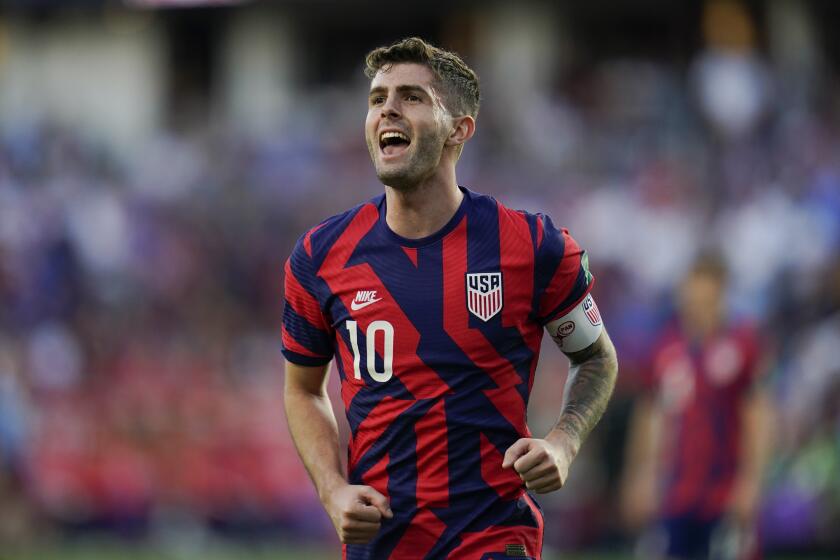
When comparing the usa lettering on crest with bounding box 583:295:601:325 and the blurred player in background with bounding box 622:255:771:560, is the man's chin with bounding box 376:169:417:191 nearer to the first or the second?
the usa lettering on crest with bounding box 583:295:601:325

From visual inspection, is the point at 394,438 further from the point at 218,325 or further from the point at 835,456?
the point at 218,325

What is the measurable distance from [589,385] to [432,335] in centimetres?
63

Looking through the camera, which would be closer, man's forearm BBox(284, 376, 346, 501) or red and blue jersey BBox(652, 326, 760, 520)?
man's forearm BBox(284, 376, 346, 501)

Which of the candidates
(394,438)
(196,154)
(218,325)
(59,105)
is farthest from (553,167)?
(394,438)

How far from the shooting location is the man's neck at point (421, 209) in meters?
4.54

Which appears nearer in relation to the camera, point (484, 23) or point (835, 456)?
point (835, 456)

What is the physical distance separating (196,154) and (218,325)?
311 cm

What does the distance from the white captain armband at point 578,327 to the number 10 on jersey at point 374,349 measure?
54cm

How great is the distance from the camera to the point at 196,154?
17016 mm

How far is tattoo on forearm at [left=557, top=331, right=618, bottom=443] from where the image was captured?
4.57m

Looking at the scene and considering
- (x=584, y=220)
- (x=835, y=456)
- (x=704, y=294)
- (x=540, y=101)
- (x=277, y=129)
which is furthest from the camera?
(x=277, y=129)

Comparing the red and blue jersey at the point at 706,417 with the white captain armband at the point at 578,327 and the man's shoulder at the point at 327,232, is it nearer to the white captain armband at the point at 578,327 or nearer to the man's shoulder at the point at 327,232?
the white captain armband at the point at 578,327

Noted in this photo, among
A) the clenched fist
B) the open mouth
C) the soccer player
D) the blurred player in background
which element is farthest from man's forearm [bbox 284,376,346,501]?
the blurred player in background

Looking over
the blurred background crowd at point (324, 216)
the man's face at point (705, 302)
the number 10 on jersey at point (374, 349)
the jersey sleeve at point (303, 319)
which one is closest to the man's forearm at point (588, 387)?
the number 10 on jersey at point (374, 349)
